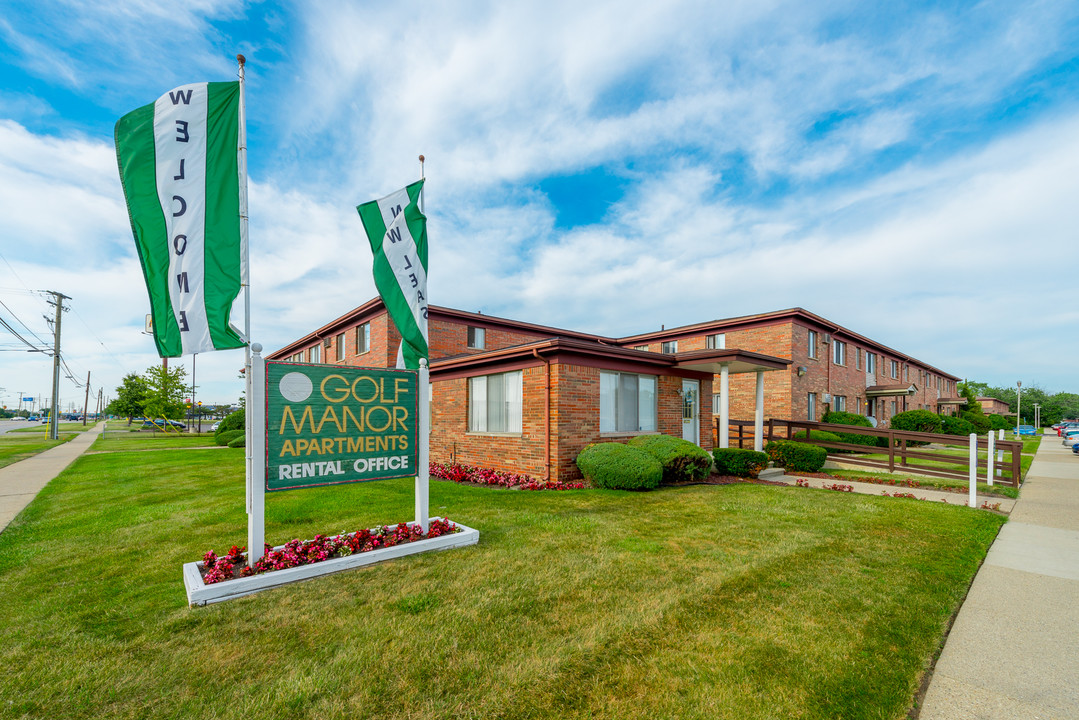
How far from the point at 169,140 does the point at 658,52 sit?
8891 mm

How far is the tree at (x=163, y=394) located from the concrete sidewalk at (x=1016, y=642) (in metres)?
49.5

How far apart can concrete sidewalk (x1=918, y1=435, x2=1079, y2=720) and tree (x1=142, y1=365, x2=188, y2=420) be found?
49.5 meters

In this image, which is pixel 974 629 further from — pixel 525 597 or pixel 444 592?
pixel 444 592

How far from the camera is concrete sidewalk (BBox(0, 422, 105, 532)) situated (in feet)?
28.3

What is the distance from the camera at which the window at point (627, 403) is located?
12316mm

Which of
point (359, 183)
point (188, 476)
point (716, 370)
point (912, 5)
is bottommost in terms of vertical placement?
point (188, 476)

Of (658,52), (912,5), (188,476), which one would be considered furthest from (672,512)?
(188,476)

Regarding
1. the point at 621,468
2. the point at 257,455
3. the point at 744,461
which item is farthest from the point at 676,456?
the point at 257,455

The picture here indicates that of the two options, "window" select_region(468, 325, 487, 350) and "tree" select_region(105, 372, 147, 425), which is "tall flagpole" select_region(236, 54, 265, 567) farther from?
"tree" select_region(105, 372, 147, 425)

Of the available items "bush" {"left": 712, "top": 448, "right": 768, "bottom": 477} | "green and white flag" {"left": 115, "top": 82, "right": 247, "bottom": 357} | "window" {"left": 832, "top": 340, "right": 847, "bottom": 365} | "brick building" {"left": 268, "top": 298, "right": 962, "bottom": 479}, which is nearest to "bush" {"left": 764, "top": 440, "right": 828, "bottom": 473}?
"brick building" {"left": 268, "top": 298, "right": 962, "bottom": 479}

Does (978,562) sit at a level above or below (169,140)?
below

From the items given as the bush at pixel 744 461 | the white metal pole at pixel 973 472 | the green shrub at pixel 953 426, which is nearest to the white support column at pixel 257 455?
the bush at pixel 744 461

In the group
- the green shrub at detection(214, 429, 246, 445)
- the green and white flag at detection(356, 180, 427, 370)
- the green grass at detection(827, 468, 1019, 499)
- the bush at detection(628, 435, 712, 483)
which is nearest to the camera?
the green and white flag at detection(356, 180, 427, 370)

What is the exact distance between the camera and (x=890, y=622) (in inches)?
153
